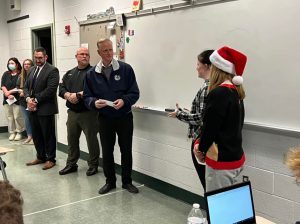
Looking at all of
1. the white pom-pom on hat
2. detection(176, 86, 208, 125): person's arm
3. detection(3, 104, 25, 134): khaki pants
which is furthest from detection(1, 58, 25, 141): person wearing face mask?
the white pom-pom on hat

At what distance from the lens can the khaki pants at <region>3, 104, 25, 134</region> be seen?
684 centimetres

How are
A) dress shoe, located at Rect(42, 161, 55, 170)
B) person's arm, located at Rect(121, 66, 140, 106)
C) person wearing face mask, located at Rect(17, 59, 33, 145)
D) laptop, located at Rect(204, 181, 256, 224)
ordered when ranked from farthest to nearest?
person wearing face mask, located at Rect(17, 59, 33, 145) < dress shoe, located at Rect(42, 161, 55, 170) < person's arm, located at Rect(121, 66, 140, 106) < laptop, located at Rect(204, 181, 256, 224)

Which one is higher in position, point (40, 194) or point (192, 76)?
point (192, 76)

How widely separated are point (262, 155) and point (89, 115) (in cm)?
234

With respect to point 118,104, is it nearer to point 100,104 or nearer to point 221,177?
point 100,104

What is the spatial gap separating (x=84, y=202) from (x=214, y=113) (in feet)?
6.43

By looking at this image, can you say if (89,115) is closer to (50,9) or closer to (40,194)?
(40,194)

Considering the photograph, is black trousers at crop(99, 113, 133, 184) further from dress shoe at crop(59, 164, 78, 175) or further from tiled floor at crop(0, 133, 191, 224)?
dress shoe at crop(59, 164, 78, 175)

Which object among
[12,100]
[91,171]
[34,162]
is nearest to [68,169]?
[91,171]

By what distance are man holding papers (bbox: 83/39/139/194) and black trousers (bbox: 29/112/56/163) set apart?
122cm

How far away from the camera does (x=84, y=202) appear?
365 cm

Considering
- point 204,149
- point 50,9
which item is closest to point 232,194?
point 204,149

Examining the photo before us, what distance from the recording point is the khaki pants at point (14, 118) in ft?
22.4

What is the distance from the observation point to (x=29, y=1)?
6434 mm
